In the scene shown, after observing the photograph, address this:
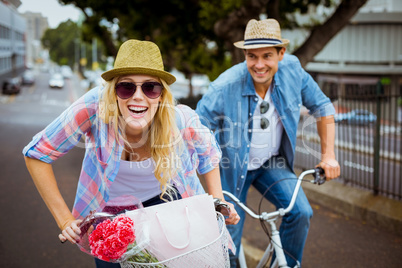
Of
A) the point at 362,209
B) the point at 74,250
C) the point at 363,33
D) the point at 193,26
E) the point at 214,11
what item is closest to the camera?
the point at 74,250

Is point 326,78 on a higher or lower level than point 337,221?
higher

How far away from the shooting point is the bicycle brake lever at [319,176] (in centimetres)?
284

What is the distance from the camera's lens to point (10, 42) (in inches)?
2162

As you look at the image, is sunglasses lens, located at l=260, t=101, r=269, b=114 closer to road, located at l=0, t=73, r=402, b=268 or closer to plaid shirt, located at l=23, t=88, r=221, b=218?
plaid shirt, located at l=23, t=88, r=221, b=218

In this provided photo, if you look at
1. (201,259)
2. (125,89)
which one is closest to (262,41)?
Answer: (125,89)

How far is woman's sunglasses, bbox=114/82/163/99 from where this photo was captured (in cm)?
217

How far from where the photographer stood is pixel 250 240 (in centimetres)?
506

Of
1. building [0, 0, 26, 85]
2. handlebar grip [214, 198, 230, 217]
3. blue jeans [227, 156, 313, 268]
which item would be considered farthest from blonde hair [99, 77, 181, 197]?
building [0, 0, 26, 85]

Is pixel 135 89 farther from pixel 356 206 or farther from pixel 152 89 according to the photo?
pixel 356 206

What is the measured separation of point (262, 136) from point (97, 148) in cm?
136

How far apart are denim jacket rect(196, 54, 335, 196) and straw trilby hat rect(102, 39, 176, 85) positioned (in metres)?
0.98

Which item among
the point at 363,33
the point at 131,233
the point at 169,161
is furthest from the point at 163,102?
the point at 363,33

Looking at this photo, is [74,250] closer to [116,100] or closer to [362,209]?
[116,100]

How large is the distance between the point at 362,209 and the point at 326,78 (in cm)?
3258
